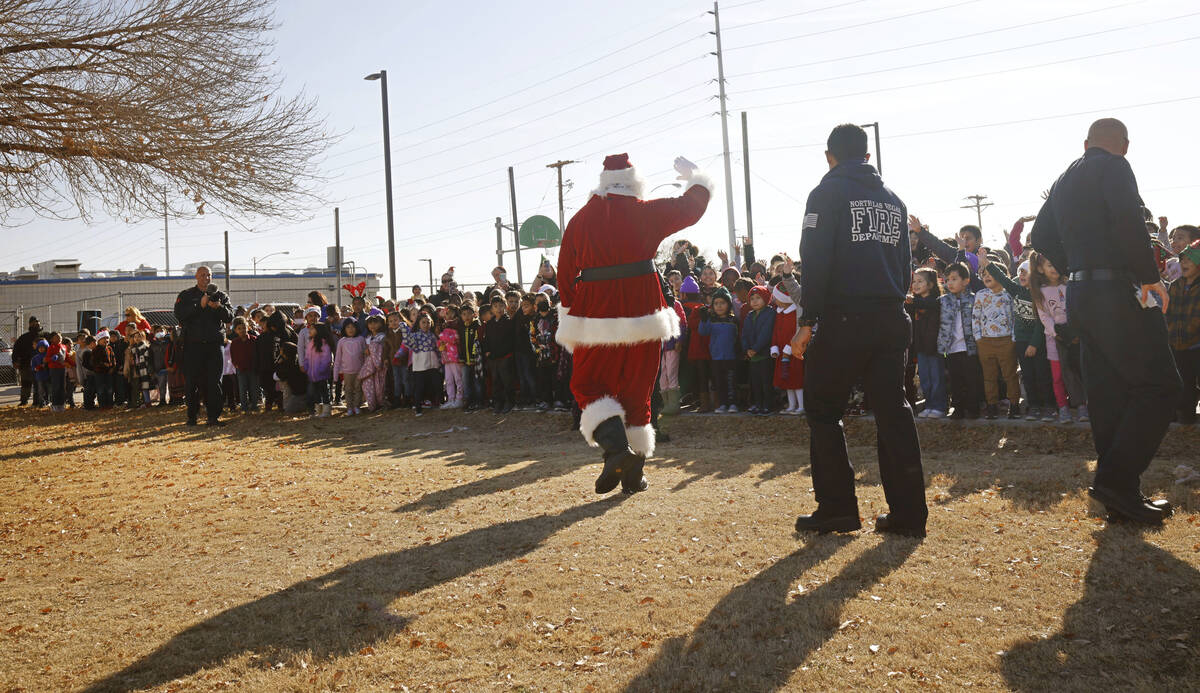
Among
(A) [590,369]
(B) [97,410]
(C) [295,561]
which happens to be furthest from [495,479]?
(B) [97,410]

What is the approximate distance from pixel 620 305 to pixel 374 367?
9675 mm

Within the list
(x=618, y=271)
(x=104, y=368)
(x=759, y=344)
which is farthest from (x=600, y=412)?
(x=104, y=368)

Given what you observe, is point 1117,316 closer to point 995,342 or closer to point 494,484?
point 494,484

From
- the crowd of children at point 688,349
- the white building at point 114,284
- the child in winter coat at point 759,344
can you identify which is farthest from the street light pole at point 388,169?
the white building at point 114,284

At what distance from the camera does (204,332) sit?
44.0 feet

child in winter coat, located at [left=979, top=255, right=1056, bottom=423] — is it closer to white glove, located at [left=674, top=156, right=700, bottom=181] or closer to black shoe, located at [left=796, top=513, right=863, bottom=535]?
white glove, located at [left=674, top=156, right=700, bottom=181]

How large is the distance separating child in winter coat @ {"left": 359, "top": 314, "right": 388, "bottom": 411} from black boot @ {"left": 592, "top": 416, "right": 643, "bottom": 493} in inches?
380

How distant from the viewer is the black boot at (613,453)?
6031mm

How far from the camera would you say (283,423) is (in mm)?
14273

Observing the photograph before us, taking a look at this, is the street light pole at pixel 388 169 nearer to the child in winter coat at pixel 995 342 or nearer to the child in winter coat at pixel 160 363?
the child in winter coat at pixel 160 363

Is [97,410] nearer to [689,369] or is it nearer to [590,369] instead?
[689,369]

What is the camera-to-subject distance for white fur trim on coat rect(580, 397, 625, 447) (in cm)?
618

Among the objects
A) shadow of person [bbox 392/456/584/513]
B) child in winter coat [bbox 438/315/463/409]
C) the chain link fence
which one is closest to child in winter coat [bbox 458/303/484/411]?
child in winter coat [bbox 438/315/463/409]

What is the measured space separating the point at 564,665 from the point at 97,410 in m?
18.9
